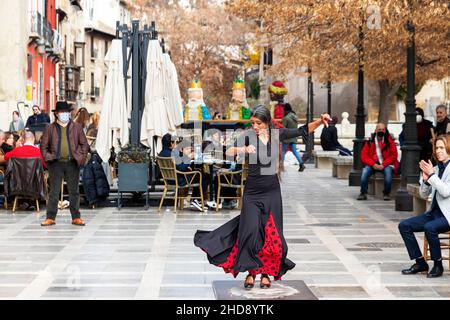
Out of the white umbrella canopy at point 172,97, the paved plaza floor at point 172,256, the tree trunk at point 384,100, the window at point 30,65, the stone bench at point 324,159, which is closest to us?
the paved plaza floor at point 172,256

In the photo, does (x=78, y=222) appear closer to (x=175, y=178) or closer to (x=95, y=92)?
(x=175, y=178)

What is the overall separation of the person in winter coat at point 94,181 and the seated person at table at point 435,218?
7987mm

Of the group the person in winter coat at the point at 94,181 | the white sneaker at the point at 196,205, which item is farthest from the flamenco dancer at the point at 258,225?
the person in winter coat at the point at 94,181

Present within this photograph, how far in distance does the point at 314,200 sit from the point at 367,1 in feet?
16.9

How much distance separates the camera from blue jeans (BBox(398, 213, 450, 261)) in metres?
10.2

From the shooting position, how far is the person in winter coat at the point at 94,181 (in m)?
17.3

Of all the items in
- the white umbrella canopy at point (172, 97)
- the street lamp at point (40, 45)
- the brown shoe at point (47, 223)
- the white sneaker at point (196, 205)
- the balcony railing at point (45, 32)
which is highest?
the balcony railing at point (45, 32)

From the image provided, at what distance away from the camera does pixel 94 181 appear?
17516mm

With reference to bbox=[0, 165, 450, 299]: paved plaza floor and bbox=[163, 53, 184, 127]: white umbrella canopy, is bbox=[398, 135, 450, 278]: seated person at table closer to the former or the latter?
bbox=[0, 165, 450, 299]: paved plaza floor

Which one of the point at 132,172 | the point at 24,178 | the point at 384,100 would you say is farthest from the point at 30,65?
the point at 24,178

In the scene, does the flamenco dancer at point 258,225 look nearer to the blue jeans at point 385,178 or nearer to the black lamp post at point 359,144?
the blue jeans at point 385,178

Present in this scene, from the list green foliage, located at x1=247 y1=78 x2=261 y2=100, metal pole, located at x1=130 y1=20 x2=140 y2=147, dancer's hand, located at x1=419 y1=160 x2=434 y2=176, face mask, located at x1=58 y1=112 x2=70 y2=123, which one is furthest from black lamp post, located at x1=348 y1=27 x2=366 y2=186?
green foliage, located at x1=247 y1=78 x2=261 y2=100
